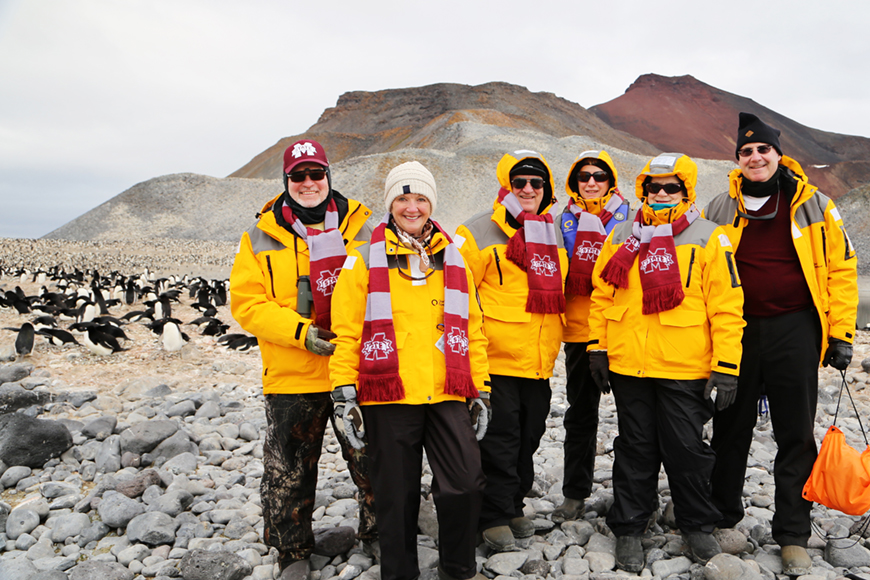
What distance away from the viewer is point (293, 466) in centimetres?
305

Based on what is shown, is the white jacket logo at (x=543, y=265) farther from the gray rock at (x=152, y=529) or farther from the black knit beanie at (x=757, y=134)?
the gray rock at (x=152, y=529)

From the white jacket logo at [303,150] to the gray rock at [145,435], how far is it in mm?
2893

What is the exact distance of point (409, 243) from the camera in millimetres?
2725

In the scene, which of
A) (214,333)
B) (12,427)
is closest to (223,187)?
(214,333)

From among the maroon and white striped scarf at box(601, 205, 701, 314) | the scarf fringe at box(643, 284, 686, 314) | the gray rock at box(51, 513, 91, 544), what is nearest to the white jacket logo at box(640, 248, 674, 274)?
the maroon and white striped scarf at box(601, 205, 701, 314)

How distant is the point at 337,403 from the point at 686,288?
1.84m

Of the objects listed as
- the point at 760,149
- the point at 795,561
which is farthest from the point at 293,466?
the point at 760,149

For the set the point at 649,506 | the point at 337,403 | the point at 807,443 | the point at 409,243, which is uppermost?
the point at 409,243

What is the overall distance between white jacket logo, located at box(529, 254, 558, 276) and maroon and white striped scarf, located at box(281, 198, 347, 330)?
105 cm

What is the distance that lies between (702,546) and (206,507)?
2.97 meters

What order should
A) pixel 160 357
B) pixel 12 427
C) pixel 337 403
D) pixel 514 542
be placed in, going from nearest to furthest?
pixel 337 403 < pixel 514 542 < pixel 12 427 < pixel 160 357

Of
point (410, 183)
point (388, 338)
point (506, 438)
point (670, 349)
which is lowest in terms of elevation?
point (506, 438)

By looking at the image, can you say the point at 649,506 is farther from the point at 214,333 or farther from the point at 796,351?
the point at 214,333

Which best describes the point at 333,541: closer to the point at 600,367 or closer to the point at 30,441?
the point at 600,367
